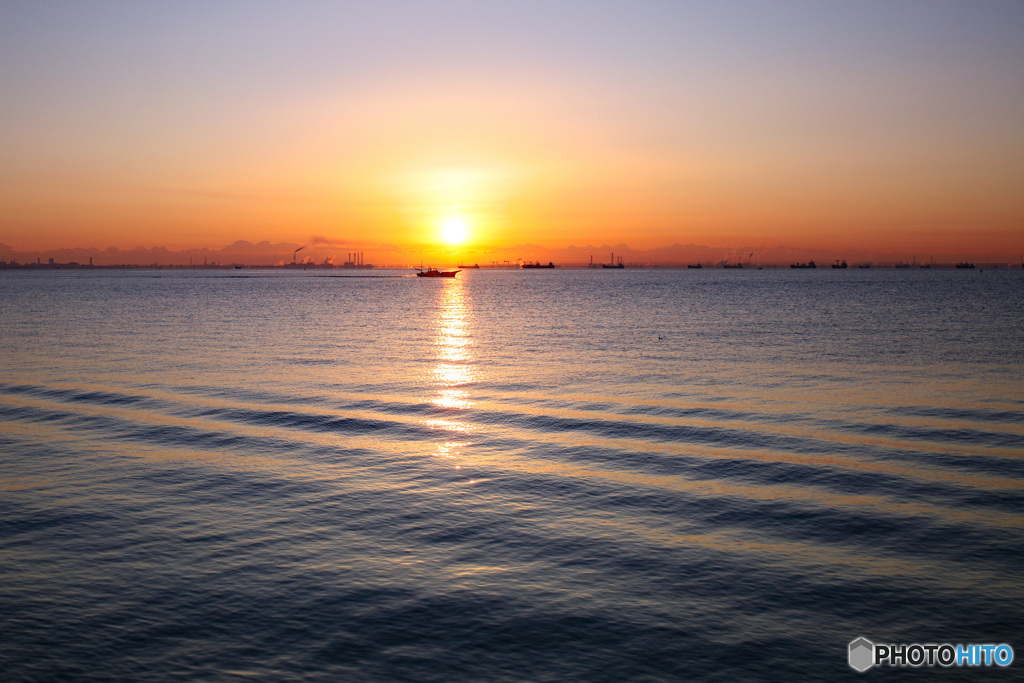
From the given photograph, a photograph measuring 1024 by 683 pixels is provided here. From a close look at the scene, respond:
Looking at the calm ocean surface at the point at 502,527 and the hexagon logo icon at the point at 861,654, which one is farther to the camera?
the calm ocean surface at the point at 502,527

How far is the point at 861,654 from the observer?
10.7 metres

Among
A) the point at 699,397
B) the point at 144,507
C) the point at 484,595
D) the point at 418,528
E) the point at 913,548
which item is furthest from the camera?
the point at 699,397

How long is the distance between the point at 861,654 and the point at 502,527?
740 centimetres

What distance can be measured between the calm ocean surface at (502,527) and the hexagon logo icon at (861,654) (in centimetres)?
17

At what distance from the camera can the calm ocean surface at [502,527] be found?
10633 millimetres

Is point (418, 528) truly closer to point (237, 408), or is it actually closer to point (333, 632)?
point (333, 632)

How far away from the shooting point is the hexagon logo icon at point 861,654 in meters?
10.4

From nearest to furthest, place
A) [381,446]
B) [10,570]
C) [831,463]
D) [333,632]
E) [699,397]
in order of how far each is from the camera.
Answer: [333,632], [10,570], [831,463], [381,446], [699,397]

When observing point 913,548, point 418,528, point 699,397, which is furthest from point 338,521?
point 699,397

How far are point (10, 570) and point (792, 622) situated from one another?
45.9ft

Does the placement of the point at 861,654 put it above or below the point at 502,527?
below

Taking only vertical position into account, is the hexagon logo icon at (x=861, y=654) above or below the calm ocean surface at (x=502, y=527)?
below

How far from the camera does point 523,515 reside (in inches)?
643

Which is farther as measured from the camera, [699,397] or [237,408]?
[699,397]
